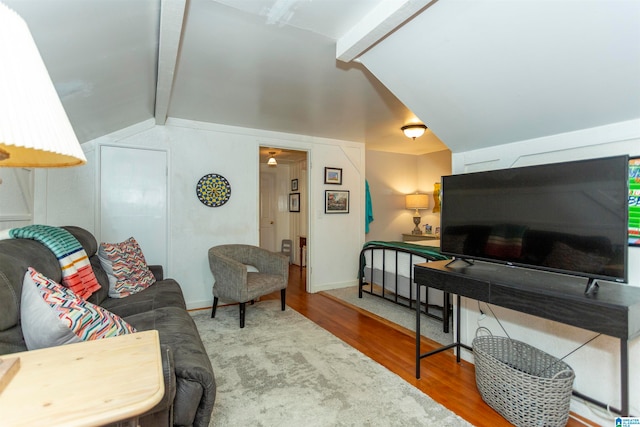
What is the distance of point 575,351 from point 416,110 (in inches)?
73.2

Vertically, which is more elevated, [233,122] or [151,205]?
[233,122]

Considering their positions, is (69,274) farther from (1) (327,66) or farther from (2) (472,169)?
(2) (472,169)

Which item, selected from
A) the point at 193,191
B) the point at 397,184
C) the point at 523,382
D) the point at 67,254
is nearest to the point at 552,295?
the point at 523,382

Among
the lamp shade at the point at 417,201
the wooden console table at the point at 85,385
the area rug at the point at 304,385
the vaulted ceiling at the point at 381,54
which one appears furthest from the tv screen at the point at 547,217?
the lamp shade at the point at 417,201

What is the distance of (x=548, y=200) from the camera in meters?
1.65

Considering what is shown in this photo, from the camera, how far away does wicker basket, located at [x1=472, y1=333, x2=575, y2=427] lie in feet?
5.17

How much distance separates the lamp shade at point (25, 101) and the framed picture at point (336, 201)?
12.8ft

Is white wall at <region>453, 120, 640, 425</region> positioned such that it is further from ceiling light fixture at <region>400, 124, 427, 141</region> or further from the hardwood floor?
ceiling light fixture at <region>400, 124, 427, 141</region>

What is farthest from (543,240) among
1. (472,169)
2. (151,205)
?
Result: (151,205)

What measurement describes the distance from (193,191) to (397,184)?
373 cm

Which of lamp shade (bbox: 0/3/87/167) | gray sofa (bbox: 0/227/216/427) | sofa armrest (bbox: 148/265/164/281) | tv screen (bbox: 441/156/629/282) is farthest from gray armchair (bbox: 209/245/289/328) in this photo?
lamp shade (bbox: 0/3/87/167)

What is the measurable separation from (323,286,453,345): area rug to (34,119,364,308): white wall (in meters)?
0.46

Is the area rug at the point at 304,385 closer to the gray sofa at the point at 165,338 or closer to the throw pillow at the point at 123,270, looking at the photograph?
the gray sofa at the point at 165,338

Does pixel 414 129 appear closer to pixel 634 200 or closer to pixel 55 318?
pixel 634 200
